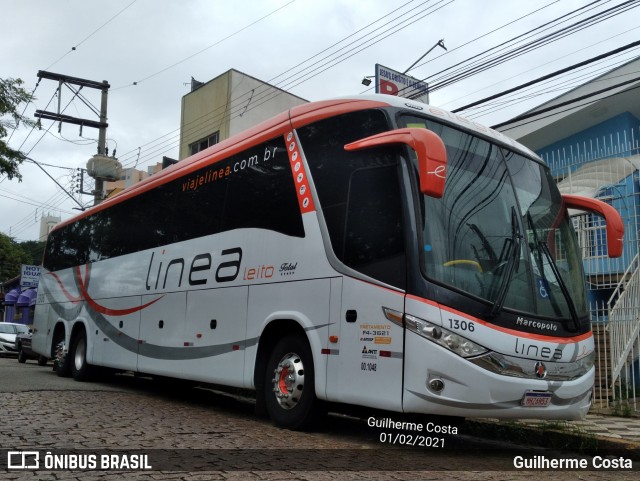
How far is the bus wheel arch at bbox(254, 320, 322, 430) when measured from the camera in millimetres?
6777

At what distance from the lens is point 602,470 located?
20.0ft

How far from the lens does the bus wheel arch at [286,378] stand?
22.2 feet

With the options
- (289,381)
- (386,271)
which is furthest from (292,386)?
(386,271)

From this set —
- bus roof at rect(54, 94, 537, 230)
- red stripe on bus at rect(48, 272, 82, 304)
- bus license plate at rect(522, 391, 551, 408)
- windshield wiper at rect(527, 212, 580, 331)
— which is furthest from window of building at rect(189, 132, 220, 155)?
bus license plate at rect(522, 391, 551, 408)

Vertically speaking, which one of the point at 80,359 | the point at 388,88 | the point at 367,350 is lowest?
the point at 80,359

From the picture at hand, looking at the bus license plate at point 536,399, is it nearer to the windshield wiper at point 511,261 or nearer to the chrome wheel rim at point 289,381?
the windshield wiper at point 511,261

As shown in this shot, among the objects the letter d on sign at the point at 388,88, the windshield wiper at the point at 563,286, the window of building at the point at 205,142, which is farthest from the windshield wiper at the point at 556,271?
the window of building at the point at 205,142

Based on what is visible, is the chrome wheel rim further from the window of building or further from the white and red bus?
the window of building

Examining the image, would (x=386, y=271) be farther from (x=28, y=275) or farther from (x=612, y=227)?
(x=28, y=275)

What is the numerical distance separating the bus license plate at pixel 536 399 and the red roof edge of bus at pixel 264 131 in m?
3.16

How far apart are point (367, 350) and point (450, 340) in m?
0.88

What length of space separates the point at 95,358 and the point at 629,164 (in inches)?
409

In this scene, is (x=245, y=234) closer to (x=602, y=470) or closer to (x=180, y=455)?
(x=180, y=455)

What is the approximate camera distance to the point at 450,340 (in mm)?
5562
